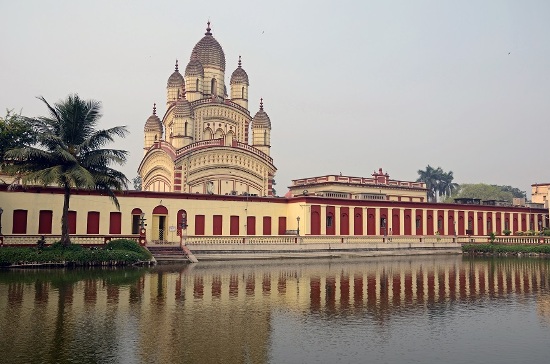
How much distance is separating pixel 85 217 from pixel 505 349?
3602 centimetres

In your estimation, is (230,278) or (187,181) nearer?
(230,278)

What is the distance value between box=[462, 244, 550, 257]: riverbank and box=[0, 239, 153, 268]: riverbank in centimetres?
3454

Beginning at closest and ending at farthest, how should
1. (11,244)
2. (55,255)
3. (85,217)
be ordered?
(55,255)
(11,244)
(85,217)

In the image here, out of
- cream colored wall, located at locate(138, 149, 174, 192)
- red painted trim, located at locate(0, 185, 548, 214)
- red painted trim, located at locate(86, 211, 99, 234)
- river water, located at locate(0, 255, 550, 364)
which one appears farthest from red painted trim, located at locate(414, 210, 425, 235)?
red painted trim, located at locate(86, 211, 99, 234)

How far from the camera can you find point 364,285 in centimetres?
2812

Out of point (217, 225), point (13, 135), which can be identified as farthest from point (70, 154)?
point (217, 225)

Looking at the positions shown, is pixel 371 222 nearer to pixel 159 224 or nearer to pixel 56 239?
pixel 159 224

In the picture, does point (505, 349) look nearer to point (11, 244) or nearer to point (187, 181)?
point (11, 244)

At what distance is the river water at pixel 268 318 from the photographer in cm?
1388

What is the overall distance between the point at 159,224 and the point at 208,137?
1792cm

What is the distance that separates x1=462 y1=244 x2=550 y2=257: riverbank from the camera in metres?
54.6

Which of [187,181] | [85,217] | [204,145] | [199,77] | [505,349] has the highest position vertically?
[199,77]

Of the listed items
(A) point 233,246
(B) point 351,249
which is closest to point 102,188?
(A) point 233,246

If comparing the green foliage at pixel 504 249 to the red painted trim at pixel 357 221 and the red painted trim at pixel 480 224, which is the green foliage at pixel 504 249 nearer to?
the red painted trim at pixel 480 224
